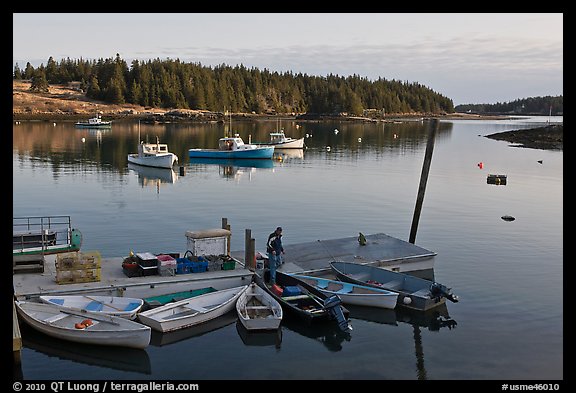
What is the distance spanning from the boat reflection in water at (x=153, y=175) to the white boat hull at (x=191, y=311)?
105 feet

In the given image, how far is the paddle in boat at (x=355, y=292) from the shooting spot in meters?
22.0

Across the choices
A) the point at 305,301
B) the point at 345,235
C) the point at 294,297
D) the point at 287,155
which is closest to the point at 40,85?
the point at 287,155

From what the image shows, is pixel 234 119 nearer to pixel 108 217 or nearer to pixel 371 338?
pixel 108 217

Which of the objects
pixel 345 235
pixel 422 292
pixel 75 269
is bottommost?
pixel 422 292

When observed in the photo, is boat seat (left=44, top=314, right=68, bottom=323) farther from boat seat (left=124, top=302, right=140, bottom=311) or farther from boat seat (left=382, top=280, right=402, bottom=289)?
boat seat (left=382, top=280, right=402, bottom=289)

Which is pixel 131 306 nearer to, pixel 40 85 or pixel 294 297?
pixel 294 297

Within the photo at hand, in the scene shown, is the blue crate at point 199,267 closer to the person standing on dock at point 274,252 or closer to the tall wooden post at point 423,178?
the person standing on dock at point 274,252

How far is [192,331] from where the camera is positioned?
19.7 meters

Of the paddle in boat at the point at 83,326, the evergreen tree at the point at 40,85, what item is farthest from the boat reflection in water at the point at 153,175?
the evergreen tree at the point at 40,85

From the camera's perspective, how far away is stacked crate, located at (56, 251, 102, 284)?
21406mm

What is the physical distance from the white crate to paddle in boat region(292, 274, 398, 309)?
11.8 ft

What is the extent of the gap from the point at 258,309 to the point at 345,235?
1420 cm

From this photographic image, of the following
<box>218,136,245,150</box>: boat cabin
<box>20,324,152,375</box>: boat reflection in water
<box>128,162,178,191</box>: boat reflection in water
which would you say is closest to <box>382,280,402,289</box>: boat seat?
<box>20,324,152,375</box>: boat reflection in water

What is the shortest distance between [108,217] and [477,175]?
4125cm
